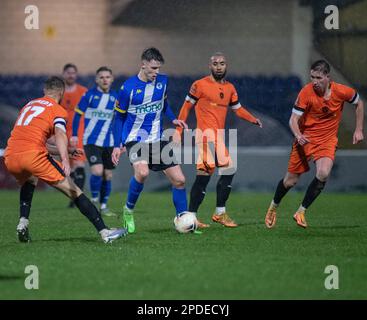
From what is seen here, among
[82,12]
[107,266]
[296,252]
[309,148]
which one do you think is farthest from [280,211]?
[82,12]

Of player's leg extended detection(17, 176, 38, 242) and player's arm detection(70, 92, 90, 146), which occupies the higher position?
player's arm detection(70, 92, 90, 146)

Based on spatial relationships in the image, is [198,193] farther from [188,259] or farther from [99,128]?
[99,128]

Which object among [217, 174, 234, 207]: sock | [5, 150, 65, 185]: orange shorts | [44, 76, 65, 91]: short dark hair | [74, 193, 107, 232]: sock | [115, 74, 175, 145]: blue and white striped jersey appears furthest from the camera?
[217, 174, 234, 207]: sock

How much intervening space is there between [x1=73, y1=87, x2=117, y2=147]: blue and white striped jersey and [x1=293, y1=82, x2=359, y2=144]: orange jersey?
4059 mm

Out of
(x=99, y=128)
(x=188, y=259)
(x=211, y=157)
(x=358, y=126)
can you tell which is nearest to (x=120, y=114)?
(x=211, y=157)

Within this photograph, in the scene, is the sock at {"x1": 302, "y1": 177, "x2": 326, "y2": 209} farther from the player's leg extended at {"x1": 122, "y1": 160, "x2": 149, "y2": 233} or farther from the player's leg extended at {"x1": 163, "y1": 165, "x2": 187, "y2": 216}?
the player's leg extended at {"x1": 122, "y1": 160, "x2": 149, "y2": 233}

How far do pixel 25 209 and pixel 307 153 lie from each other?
3613 millimetres

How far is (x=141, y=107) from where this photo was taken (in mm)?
11055

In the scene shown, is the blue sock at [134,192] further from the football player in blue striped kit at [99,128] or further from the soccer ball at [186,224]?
the football player in blue striped kit at [99,128]

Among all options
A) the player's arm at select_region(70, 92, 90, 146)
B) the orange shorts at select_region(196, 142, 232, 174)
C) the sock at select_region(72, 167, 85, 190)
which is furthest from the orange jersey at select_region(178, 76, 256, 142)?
the sock at select_region(72, 167, 85, 190)

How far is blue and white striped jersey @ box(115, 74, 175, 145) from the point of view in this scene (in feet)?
35.9

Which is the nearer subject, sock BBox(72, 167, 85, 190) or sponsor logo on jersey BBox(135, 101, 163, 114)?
sponsor logo on jersey BBox(135, 101, 163, 114)

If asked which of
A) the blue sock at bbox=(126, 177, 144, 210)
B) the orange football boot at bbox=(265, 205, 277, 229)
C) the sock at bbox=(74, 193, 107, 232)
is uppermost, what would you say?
the blue sock at bbox=(126, 177, 144, 210)

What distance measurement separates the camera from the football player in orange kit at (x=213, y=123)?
12008 millimetres
